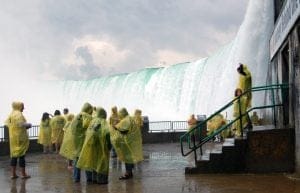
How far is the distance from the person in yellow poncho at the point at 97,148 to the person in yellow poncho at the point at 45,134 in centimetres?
1059

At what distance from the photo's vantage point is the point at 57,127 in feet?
71.6

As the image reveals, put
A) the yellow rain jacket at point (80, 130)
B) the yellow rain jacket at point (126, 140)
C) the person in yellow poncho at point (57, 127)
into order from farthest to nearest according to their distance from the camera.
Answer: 1. the person in yellow poncho at point (57, 127)
2. the yellow rain jacket at point (126, 140)
3. the yellow rain jacket at point (80, 130)

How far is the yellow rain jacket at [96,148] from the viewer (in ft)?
39.9

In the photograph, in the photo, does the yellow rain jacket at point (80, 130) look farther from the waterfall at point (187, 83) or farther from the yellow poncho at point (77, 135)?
the waterfall at point (187, 83)

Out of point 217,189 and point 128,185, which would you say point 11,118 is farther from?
point 217,189

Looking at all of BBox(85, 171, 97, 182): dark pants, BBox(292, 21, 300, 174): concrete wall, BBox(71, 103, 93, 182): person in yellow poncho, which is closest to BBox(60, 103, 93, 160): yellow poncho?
BBox(71, 103, 93, 182): person in yellow poncho

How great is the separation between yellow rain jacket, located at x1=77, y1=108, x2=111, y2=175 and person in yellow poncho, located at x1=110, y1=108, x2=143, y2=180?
3.21 ft

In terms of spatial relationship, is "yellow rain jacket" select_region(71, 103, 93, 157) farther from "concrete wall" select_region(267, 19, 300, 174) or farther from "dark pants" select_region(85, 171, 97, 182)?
"concrete wall" select_region(267, 19, 300, 174)

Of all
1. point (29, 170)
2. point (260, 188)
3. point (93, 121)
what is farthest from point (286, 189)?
point (29, 170)

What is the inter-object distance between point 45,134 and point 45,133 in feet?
0.20

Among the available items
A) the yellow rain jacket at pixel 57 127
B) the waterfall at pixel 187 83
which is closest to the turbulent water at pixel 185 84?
the waterfall at pixel 187 83

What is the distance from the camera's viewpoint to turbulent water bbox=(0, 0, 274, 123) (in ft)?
96.1

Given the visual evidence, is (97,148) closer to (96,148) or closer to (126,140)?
(96,148)

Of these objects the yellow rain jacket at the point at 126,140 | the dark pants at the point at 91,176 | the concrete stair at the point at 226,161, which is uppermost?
the yellow rain jacket at the point at 126,140
